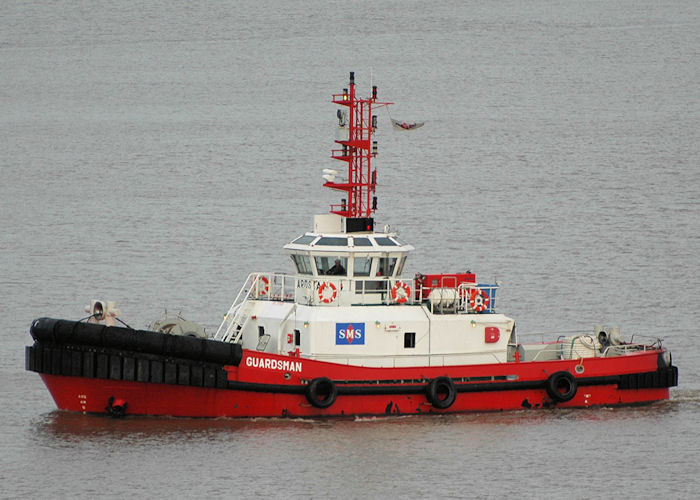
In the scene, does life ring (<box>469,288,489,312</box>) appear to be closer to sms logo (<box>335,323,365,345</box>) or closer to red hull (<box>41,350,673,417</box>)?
red hull (<box>41,350,673,417</box>)

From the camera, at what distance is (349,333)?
25.7 meters

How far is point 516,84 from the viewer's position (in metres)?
70.3

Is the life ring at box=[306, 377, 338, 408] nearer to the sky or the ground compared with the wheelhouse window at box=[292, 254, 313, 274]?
nearer to the ground

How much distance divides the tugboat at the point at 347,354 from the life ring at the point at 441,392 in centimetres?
2

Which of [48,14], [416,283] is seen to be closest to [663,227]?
[416,283]

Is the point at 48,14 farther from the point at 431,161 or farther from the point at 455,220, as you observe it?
the point at 455,220

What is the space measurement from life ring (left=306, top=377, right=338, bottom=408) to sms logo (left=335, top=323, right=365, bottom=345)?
964mm

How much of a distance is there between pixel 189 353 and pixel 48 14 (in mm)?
66879

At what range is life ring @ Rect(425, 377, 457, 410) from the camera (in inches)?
1002

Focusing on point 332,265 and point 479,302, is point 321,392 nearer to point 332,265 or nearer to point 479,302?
point 332,265

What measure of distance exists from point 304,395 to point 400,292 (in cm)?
256

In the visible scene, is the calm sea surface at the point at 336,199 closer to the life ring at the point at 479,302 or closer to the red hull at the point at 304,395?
the red hull at the point at 304,395

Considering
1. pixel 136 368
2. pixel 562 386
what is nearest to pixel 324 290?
pixel 136 368

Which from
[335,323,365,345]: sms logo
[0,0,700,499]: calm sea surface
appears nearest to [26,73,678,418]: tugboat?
[335,323,365,345]: sms logo
